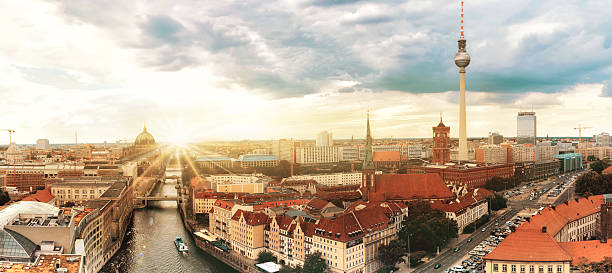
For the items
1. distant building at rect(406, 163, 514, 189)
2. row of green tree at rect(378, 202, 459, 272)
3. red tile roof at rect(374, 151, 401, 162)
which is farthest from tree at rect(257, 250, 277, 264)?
red tile roof at rect(374, 151, 401, 162)

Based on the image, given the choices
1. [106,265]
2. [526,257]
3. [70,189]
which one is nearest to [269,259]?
[106,265]

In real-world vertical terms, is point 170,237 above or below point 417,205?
below

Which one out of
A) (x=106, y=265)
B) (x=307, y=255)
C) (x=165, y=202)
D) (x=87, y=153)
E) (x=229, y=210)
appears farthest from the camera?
(x=87, y=153)

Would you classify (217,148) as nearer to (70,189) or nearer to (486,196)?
(70,189)

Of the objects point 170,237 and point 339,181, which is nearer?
point 170,237

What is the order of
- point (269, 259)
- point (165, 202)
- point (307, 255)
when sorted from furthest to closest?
point (165, 202) → point (269, 259) → point (307, 255)

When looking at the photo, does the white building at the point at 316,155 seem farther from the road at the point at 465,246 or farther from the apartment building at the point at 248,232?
the apartment building at the point at 248,232

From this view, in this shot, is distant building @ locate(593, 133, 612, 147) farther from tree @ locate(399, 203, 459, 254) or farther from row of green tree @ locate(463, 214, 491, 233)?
tree @ locate(399, 203, 459, 254)
